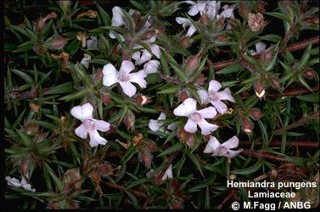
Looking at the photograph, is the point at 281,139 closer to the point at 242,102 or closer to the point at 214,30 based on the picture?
the point at 242,102

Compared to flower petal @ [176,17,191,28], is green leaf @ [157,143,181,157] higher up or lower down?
lower down

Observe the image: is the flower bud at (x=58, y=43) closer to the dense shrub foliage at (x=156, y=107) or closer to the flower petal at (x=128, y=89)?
the dense shrub foliage at (x=156, y=107)

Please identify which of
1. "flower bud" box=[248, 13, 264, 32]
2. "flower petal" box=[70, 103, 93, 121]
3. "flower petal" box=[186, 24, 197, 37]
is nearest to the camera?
"flower petal" box=[70, 103, 93, 121]

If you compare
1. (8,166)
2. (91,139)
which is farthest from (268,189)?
(8,166)


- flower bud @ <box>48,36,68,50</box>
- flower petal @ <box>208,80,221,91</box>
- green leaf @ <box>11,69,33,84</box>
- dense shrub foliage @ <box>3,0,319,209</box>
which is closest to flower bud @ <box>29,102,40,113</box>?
dense shrub foliage @ <box>3,0,319,209</box>

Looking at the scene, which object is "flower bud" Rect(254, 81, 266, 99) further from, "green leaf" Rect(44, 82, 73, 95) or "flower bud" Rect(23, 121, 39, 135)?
"flower bud" Rect(23, 121, 39, 135)

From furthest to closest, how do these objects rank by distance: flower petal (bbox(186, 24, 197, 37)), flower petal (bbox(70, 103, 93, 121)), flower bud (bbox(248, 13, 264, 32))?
flower petal (bbox(186, 24, 197, 37)) → flower bud (bbox(248, 13, 264, 32)) → flower petal (bbox(70, 103, 93, 121))

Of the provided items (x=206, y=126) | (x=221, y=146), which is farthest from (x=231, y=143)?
(x=206, y=126)

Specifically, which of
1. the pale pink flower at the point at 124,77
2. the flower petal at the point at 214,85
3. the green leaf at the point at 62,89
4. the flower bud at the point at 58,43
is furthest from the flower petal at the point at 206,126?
the flower bud at the point at 58,43
